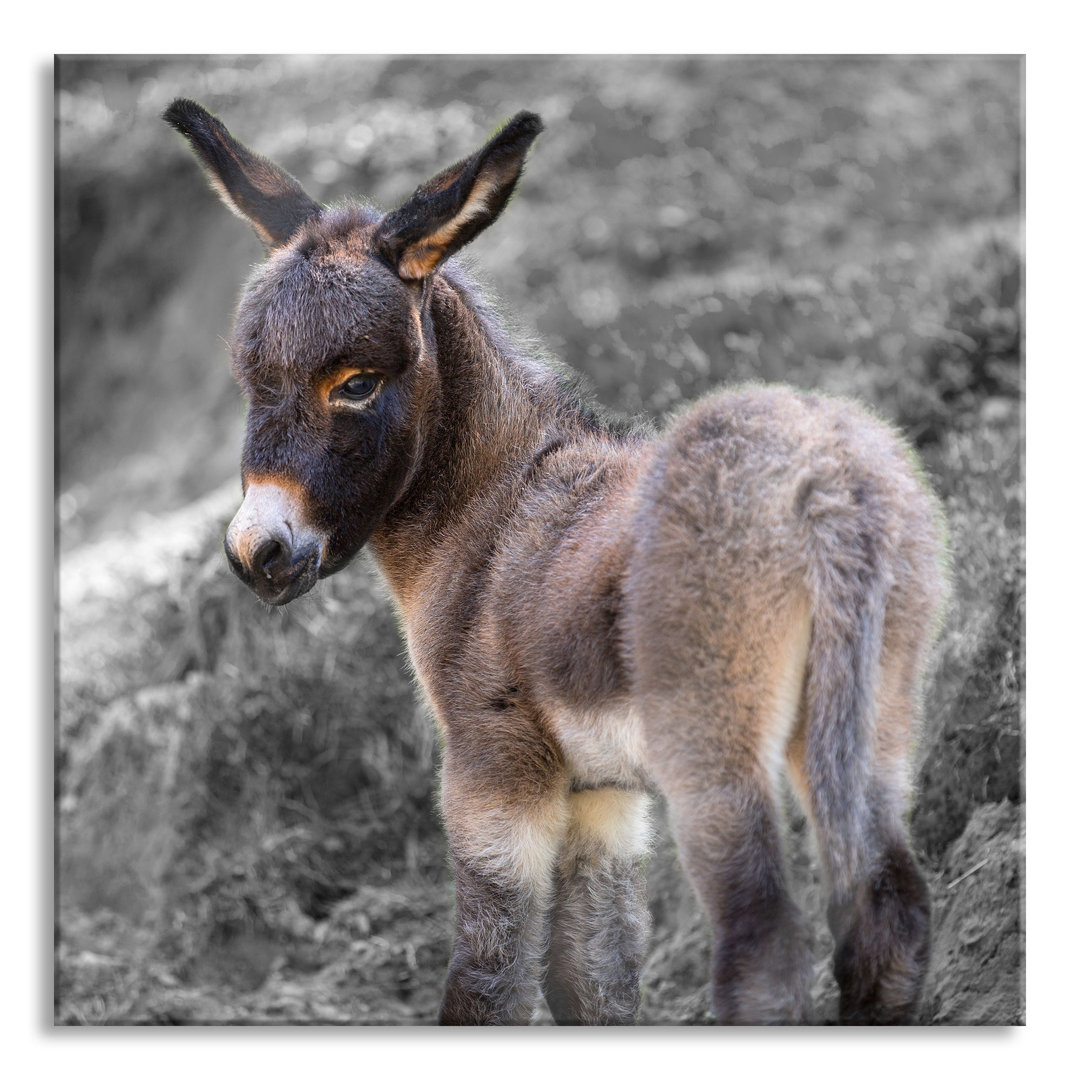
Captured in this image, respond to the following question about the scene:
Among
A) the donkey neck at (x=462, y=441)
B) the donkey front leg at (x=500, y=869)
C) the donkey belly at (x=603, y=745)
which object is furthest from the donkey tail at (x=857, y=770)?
the donkey neck at (x=462, y=441)

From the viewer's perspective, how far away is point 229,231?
4.62m

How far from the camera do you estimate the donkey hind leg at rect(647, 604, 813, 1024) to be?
5.49 ft

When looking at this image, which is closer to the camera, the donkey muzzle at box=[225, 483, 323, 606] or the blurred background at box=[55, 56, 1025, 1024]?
the donkey muzzle at box=[225, 483, 323, 606]

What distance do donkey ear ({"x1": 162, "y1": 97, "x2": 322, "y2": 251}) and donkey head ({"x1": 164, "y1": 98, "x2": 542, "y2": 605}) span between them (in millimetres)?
Result: 149

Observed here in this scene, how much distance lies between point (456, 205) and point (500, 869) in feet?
3.63

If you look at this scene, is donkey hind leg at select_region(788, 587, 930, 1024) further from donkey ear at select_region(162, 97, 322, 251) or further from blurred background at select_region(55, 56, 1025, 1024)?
donkey ear at select_region(162, 97, 322, 251)

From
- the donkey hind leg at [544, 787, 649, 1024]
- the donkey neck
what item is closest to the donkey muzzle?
the donkey neck

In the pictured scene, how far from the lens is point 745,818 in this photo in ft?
5.51

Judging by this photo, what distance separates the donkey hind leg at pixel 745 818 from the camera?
167 centimetres

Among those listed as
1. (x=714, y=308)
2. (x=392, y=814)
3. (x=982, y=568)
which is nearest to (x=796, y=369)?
(x=714, y=308)

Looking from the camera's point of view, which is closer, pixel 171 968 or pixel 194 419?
pixel 171 968

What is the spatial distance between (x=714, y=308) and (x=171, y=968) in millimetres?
2552

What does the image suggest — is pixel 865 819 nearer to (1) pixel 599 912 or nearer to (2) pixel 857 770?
(2) pixel 857 770
